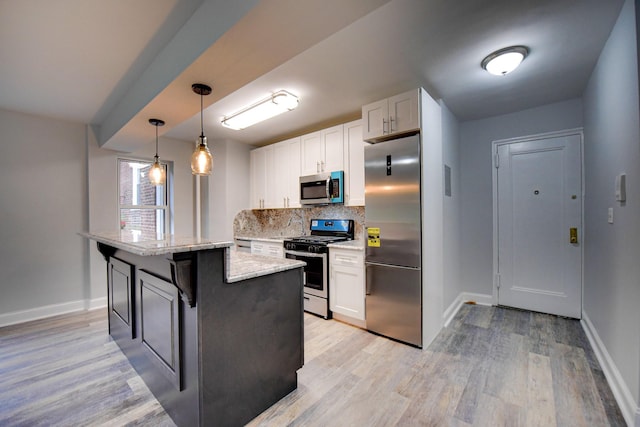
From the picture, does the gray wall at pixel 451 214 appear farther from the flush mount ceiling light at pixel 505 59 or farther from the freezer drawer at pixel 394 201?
the flush mount ceiling light at pixel 505 59

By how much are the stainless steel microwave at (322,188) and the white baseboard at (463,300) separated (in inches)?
71.2

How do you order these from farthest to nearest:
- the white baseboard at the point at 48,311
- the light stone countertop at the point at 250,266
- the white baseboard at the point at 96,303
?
the white baseboard at the point at 96,303
the white baseboard at the point at 48,311
the light stone countertop at the point at 250,266

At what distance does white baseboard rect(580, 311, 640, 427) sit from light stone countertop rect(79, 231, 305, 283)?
6.72 ft

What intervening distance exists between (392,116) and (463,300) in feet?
8.70

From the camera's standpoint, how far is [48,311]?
336 centimetres

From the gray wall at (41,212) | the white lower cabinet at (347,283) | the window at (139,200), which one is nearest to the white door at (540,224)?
the white lower cabinet at (347,283)

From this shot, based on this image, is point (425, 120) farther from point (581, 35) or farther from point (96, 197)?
point (96, 197)

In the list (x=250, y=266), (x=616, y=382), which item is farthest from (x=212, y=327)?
(x=616, y=382)

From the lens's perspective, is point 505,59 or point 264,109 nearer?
point 505,59

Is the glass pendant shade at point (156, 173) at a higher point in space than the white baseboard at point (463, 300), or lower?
higher

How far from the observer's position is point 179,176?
171 inches

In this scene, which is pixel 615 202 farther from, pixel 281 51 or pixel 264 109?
pixel 264 109

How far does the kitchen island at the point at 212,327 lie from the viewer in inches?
55.9

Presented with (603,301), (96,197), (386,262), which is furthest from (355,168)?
(96,197)
